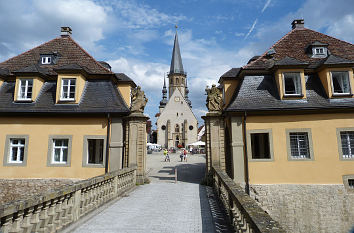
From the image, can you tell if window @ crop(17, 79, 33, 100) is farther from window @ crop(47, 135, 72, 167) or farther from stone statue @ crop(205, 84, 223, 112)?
stone statue @ crop(205, 84, 223, 112)

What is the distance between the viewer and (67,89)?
42.3 ft

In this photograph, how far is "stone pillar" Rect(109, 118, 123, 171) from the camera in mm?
12117

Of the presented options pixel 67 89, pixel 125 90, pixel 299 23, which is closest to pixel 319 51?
pixel 299 23

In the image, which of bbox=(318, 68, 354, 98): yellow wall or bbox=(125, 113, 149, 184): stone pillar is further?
bbox=(125, 113, 149, 184): stone pillar

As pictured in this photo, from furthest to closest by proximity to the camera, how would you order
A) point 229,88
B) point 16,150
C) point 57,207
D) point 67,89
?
point 229,88 < point 67,89 < point 16,150 < point 57,207

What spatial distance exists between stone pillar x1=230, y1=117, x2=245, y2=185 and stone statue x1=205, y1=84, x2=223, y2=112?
52.9 inches

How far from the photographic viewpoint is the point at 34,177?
1210 cm

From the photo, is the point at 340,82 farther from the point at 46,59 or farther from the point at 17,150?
the point at 17,150

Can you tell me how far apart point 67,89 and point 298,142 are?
13436 millimetres

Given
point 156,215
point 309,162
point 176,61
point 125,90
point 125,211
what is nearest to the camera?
point 156,215

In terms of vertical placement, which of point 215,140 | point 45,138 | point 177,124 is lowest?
point 215,140

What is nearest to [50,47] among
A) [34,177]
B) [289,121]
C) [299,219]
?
[34,177]

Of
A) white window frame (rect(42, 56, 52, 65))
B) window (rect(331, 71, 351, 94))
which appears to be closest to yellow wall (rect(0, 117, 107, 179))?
white window frame (rect(42, 56, 52, 65))

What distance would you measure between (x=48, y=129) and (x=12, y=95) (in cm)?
343
